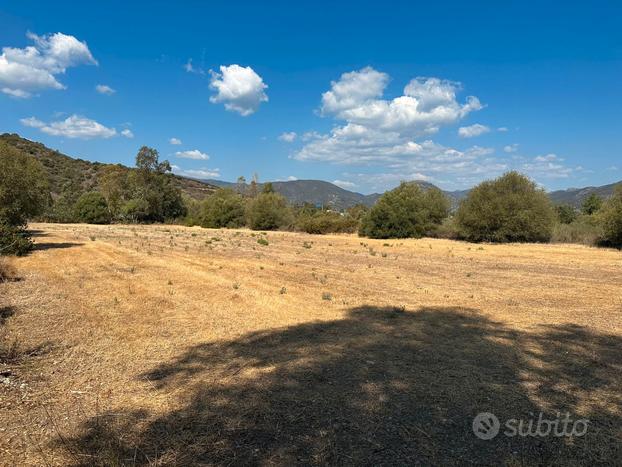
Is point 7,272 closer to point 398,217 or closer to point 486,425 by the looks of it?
point 486,425

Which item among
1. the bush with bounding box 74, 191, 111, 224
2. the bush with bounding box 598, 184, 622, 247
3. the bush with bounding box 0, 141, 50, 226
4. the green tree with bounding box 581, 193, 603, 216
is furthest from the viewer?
the green tree with bounding box 581, 193, 603, 216

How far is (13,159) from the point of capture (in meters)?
15.1

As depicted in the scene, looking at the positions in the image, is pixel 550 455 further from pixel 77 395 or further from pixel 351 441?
pixel 77 395

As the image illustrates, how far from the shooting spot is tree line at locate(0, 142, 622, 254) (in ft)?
50.7

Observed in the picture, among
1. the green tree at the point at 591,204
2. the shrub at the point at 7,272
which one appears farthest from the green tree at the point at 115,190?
the green tree at the point at 591,204

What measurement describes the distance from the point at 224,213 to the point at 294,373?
48.8 m

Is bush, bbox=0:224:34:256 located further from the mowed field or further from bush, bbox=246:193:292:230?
bush, bbox=246:193:292:230

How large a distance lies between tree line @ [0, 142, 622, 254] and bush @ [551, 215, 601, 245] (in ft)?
0.25

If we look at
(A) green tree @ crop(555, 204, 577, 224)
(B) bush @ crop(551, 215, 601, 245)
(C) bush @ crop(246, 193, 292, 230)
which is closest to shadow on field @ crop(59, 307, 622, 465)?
(B) bush @ crop(551, 215, 601, 245)

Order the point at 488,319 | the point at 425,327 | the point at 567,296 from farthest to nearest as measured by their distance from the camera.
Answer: the point at 567,296
the point at 488,319
the point at 425,327

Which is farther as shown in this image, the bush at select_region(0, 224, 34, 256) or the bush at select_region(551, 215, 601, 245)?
the bush at select_region(551, 215, 601, 245)

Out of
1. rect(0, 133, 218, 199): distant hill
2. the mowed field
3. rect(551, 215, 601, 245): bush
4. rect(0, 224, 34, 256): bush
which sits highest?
rect(0, 133, 218, 199): distant hill

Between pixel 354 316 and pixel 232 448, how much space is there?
532 cm

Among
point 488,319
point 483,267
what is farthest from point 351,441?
point 483,267
